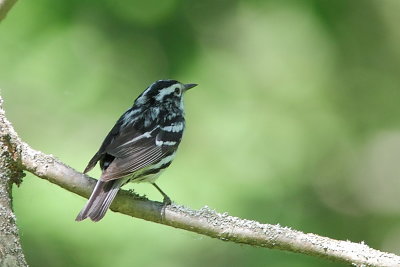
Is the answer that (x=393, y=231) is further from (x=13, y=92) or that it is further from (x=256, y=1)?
(x=13, y=92)

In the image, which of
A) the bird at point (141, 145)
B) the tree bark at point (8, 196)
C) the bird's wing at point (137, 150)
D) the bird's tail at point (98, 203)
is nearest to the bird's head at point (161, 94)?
the bird at point (141, 145)

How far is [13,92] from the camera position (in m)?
6.30

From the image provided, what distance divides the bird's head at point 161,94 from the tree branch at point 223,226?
145cm

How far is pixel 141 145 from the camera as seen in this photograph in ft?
14.8

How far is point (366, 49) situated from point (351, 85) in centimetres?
42

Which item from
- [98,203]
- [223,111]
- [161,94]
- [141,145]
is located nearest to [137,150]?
[141,145]

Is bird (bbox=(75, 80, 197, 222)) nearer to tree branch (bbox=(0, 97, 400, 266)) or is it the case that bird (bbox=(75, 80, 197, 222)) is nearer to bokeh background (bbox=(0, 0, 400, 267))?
tree branch (bbox=(0, 97, 400, 266))

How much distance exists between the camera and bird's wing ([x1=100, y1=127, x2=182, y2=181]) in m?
4.07

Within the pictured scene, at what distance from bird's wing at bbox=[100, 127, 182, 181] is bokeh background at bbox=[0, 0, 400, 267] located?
532mm

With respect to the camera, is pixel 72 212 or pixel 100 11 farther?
pixel 100 11

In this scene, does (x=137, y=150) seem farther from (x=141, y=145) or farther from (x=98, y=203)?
(x=98, y=203)

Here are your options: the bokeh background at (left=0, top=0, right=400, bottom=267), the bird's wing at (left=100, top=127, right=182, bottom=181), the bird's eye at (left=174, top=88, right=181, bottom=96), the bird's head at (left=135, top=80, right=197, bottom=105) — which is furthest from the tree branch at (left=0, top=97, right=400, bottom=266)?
the bird's eye at (left=174, top=88, right=181, bottom=96)

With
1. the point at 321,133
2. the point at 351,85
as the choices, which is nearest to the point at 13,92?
the point at 321,133

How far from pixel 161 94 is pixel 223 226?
1897 millimetres
